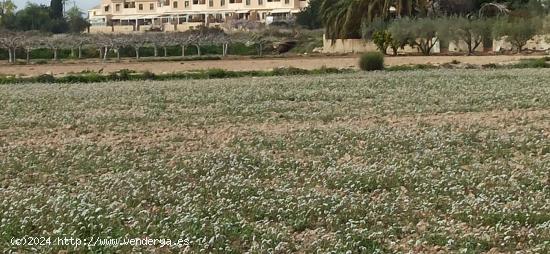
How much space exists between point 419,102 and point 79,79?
1986 centimetres

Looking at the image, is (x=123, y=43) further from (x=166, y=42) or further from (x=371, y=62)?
(x=371, y=62)

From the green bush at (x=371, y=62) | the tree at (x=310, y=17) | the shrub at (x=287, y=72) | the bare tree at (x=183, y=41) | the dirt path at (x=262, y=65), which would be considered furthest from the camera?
the tree at (x=310, y=17)

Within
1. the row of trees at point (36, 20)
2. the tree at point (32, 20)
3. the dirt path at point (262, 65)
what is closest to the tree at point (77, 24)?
the row of trees at point (36, 20)

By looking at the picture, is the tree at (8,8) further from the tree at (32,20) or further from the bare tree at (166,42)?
the bare tree at (166,42)

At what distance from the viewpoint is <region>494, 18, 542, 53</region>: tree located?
58.2m

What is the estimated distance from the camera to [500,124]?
15945 mm

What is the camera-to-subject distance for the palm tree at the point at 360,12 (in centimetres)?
6944

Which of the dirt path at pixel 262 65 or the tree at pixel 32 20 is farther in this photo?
the tree at pixel 32 20

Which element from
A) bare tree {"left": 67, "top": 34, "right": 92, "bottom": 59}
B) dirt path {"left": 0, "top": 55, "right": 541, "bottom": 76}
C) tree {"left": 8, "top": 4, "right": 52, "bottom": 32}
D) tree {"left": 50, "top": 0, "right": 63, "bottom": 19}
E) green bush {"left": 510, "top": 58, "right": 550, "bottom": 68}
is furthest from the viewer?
tree {"left": 50, "top": 0, "right": 63, "bottom": 19}

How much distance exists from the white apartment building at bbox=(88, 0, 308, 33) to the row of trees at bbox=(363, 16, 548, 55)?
6481 cm

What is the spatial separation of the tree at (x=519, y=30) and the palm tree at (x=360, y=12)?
11.4 meters

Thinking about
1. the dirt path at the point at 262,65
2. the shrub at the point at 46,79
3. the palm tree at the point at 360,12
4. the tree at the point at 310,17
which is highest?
the tree at the point at 310,17

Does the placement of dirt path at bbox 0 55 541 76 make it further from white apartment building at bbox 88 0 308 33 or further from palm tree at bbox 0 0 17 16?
palm tree at bbox 0 0 17 16

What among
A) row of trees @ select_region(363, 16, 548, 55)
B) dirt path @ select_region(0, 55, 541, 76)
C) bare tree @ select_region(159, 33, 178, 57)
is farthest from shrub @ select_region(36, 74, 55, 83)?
bare tree @ select_region(159, 33, 178, 57)
